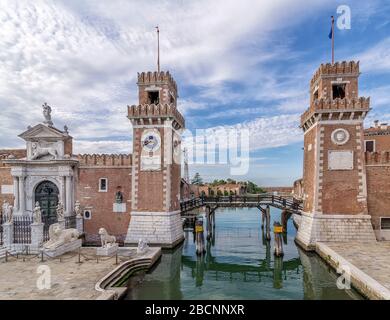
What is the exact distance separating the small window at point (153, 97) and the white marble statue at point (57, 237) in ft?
39.4

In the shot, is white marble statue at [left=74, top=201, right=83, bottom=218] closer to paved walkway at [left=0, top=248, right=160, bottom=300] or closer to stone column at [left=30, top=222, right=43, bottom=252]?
stone column at [left=30, top=222, right=43, bottom=252]

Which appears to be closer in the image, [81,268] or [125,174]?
[81,268]

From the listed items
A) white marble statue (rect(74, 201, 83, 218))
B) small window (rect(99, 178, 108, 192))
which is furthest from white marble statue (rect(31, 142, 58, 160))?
white marble statue (rect(74, 201, 83, 218))

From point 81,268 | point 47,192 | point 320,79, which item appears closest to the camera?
point 81,268

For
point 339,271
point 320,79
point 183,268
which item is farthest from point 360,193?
point 183,268

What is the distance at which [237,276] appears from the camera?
656 inches

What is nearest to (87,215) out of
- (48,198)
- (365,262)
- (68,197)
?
(68,197)

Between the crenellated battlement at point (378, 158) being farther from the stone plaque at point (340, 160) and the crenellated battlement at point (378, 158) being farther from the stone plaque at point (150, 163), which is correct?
the stone plaque at point (150, 163)

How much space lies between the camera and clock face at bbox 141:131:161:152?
22422 mm

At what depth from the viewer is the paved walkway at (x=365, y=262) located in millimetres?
11609

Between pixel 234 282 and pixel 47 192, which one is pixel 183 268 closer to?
pixel 234 282

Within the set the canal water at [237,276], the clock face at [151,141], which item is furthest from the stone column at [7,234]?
the clock face at [151,141]

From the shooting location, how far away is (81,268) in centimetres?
1416

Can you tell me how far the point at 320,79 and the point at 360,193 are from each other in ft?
29.0
